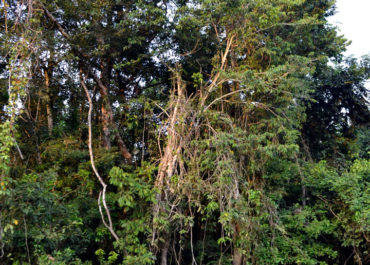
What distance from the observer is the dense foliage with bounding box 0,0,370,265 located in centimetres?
450

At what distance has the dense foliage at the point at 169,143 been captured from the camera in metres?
4.50

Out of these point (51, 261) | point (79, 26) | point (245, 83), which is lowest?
point (51, 261)

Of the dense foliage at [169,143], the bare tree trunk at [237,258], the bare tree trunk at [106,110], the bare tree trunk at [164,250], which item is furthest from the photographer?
the bare tree trunk at [106,110]

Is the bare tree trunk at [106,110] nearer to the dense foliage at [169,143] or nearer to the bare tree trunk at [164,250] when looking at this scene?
the dense foliage at [169,143]

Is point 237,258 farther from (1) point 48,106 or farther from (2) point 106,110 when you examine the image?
(1) point 48,106

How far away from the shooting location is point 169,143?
5.00 meters

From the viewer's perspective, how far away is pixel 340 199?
21.3 ft

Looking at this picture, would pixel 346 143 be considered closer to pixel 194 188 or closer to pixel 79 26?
pixel 194 188

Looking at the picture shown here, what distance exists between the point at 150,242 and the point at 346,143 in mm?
7801

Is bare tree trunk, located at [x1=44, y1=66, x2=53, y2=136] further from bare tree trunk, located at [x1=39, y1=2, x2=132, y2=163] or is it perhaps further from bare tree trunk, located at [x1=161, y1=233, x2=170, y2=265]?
bare tree trunk, located at [x1=161, y1=233, x2=170, y2=265]

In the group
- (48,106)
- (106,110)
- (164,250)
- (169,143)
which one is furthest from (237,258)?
(48,106)

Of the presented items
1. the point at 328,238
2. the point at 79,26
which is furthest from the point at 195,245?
the point at 79,26

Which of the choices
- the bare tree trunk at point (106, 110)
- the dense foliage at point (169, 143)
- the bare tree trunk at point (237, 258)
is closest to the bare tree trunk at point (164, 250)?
the dense foliage at point (169, 143)

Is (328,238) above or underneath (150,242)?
underneath
